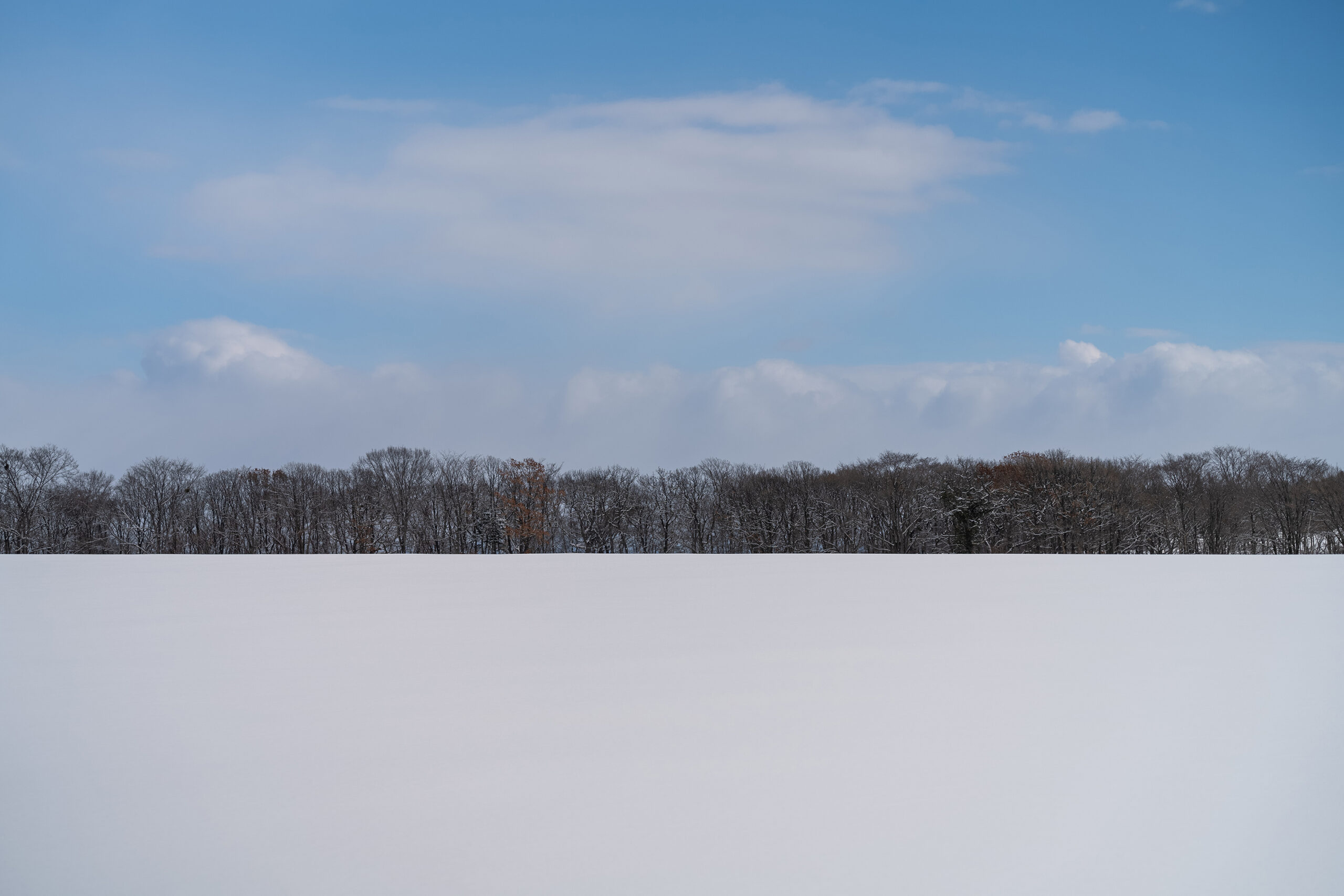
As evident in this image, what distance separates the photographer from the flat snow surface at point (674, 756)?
283 cm

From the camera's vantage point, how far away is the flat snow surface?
9.29 ft

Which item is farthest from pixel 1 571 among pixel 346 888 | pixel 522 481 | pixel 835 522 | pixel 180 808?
pixel 835 522

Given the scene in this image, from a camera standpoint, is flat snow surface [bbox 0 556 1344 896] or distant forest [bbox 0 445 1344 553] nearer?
flat snow surface [bbox 0 556 1344 896]

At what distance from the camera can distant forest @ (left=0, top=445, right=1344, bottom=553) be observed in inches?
1473

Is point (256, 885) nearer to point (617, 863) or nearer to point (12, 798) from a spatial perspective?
point (617, 863)

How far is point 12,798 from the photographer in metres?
3.49

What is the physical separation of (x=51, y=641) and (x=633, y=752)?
19.1ft

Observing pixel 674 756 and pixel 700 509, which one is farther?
pixel 700 509

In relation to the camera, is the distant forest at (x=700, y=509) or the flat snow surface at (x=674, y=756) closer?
the flat snow surface at (x=674, y=756)

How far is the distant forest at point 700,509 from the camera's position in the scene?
3741cm

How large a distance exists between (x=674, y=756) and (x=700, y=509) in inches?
1503

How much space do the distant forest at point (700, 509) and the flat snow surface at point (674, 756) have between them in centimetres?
3090

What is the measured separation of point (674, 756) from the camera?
3.88m

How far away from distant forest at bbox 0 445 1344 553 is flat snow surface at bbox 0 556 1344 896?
30899 mm
